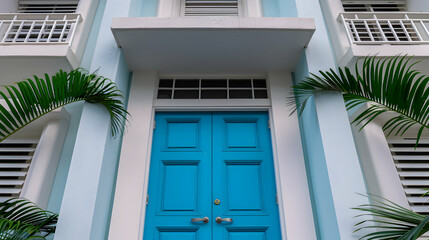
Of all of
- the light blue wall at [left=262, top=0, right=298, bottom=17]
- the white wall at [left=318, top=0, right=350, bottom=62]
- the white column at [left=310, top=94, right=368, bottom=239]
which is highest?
the light blue wall at [left=262, top=0, right=298, bottom=17]

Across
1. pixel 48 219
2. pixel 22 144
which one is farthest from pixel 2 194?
pixel 48 219

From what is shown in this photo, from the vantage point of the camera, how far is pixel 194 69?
4.62m

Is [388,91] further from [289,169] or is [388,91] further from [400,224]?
[289,169]

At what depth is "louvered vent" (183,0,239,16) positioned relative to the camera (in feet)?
18.6

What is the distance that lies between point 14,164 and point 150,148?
5.11 feet

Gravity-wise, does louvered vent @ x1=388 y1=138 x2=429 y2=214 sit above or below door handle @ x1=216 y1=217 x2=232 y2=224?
above

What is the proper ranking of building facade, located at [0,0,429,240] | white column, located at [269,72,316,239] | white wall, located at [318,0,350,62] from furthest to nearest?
white wall, located at [318,0,350,62]
white column, located at [269,72,316,239]
building facade, located at [0,0,429,240]

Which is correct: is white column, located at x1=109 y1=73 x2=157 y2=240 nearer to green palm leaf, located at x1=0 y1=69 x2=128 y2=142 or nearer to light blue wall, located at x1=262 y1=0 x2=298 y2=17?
green palm leaf, located at x1=0 y1=69 x2=128 y2=142

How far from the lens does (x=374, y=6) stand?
5973 mm

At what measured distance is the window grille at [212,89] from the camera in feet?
15.1

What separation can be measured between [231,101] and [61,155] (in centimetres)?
217

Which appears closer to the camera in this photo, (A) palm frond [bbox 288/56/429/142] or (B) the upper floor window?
(A) palm frond [bbox 288/56/429/142]

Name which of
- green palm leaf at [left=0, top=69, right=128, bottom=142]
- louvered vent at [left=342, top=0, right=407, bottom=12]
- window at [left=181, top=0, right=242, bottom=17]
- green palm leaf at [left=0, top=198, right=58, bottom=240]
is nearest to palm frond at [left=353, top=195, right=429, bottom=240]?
green palm leaf at [left=0, top=69, right=128, bottom=142]

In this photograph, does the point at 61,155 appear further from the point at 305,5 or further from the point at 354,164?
the point at 305,5
